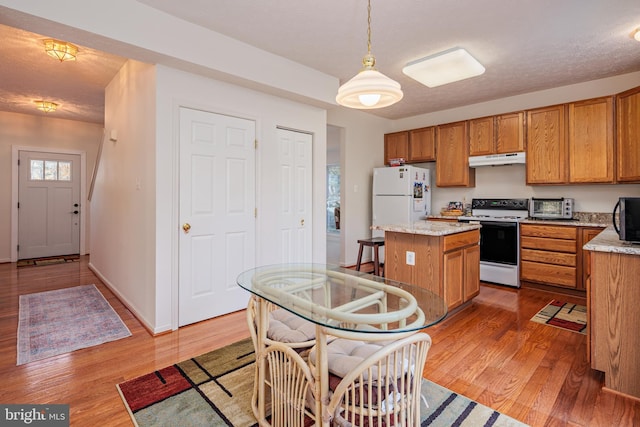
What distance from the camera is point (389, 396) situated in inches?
46.6

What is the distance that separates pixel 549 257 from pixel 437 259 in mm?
2046

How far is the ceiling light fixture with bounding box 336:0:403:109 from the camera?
6.15 feet

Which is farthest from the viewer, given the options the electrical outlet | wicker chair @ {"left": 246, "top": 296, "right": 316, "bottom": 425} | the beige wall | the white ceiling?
the beige wall

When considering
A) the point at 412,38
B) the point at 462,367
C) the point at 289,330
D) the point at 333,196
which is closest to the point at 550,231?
the point at 462,367

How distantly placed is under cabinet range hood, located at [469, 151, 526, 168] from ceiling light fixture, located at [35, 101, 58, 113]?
6433 mm

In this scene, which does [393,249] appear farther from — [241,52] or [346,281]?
[241,52]

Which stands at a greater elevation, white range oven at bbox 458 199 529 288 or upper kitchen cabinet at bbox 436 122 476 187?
upper kitchen cabinet at bbox 436 122 476 187

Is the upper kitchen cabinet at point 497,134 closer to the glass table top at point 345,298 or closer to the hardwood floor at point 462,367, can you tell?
the hardwood floor at point 462,367

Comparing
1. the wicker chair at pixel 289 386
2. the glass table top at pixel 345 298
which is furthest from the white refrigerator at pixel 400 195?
the wicker chair at pixel 289 386

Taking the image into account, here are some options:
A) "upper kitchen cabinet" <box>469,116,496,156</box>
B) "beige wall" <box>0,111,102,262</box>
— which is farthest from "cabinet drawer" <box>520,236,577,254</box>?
"beige wall" <box>0,111,102,262</box>

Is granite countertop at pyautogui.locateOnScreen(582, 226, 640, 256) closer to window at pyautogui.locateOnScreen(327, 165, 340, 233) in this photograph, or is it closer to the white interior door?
the white interior door

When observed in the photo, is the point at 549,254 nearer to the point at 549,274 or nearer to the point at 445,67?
the point at 549,274

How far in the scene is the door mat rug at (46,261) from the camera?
523 cm

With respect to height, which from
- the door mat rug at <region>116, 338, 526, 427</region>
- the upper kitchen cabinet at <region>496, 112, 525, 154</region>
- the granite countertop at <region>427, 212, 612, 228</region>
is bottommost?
the door mat rug at <region>116, 338, 526, 427</region>
